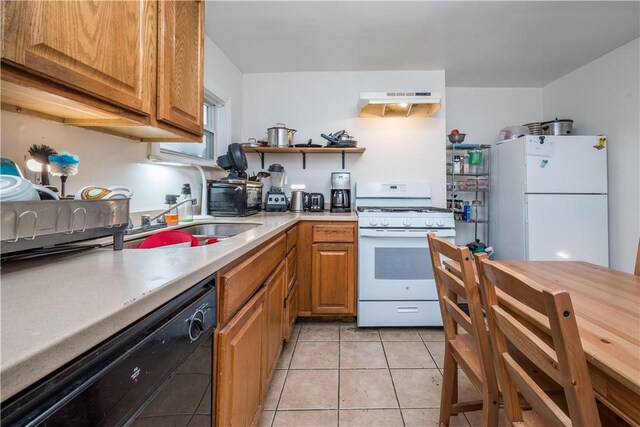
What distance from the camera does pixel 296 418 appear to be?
1383mm

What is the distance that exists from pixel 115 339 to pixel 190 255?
381mm

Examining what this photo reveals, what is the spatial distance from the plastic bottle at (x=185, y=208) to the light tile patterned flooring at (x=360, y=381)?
3.60 feet

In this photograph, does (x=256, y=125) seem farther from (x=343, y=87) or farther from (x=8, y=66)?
(x=8, y=66)

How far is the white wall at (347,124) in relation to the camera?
118 inches

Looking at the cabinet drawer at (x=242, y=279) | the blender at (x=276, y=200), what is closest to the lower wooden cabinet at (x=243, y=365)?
the cabinet drawer at (x=242, y=279)

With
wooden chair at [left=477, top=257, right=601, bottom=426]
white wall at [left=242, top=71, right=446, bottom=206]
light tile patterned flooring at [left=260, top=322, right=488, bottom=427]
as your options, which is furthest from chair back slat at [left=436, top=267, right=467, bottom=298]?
white wall at [left=242, top=71, right=446, bottom=206]

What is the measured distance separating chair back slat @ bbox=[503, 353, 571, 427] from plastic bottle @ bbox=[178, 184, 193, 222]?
1715mm

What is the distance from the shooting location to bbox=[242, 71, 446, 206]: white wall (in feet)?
9.86

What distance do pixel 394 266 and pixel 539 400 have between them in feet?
5.41

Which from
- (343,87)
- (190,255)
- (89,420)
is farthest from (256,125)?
(89,420)

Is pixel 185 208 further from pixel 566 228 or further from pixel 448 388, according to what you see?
pixel 566 228

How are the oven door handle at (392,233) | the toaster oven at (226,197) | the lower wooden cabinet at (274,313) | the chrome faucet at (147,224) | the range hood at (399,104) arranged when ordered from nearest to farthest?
the chrome faucet at (147,224), the lower wooden cabinet at (274,313), the toaster oven at (226,197), the oven door handle at (392,233), the range hood at (399,104)

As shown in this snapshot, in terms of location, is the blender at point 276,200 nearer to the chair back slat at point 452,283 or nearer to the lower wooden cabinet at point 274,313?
the lower wooden cabinet at point 274,313

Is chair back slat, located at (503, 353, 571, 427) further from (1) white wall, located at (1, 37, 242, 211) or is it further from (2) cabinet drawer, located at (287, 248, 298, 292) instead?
(1) white wall, located at (1, 37, 242, 211)
